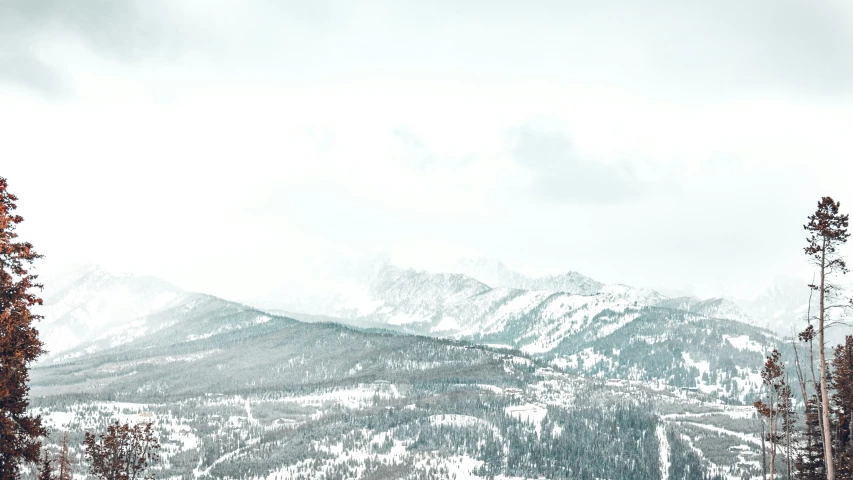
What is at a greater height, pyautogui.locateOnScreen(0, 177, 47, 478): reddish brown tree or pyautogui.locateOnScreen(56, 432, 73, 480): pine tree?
pyautogui.locateOnScreen(0, 177, 47, 478): reddish brown tree

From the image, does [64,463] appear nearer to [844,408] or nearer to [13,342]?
[13,342]

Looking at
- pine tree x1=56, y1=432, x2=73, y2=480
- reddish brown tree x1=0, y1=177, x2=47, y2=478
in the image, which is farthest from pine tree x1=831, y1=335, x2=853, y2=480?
pine tree x1=56, y1=432, x2=73, y2=480

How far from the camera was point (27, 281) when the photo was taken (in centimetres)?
3128

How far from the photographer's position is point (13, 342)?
31.2 metres

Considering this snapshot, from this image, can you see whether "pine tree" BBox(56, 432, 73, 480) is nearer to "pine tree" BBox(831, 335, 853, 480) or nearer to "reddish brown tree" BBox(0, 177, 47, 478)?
"reddish brown tree" BBox(0, 177, 47, 478)

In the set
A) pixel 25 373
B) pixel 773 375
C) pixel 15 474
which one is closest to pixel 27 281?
pixel 25 373

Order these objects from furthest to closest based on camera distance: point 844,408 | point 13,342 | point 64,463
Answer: point 844,408 < point 64,463 < point 13,342

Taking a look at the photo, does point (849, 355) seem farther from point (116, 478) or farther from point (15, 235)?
point (15, 235)

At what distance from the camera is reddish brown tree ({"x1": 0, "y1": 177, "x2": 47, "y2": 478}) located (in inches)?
1215

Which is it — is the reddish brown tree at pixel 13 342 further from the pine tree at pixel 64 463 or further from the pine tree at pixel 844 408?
the pine tree at pixel 844 408

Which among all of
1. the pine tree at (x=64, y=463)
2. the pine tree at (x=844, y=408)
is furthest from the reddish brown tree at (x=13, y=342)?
the pine tree at (x=844, y=408)

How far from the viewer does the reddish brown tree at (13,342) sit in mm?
30859

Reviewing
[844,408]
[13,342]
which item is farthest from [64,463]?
[844,408]

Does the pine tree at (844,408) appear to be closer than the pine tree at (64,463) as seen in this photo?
No
